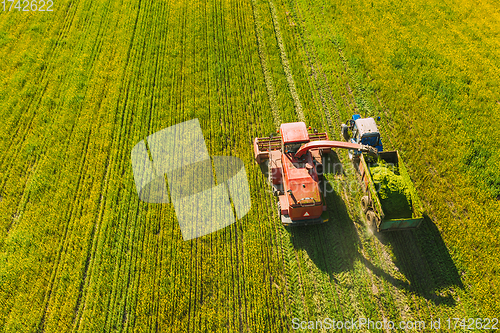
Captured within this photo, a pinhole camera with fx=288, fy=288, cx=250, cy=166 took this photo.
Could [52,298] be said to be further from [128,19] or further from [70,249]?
[128,19]

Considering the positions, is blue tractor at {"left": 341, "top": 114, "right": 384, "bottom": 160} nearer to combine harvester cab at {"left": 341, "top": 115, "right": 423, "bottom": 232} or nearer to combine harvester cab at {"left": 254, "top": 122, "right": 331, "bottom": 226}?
combine harvester cab at {"left": 341, "top": 115, "right": 423, "bottom": 232}

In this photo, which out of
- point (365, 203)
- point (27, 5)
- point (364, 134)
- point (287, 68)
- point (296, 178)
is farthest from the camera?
point (27, 5)

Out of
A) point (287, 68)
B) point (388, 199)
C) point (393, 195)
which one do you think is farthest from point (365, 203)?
point (287, 68)

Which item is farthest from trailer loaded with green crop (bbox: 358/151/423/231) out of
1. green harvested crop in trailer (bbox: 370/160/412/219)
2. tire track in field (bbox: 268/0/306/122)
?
tire track in field (bbox: 268/0/306/122)

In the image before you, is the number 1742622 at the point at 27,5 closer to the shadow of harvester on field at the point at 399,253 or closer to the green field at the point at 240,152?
the green field at the point at 240,152

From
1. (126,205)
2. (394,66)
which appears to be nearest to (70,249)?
(126,205)

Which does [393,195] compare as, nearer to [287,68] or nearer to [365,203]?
[365,203]
